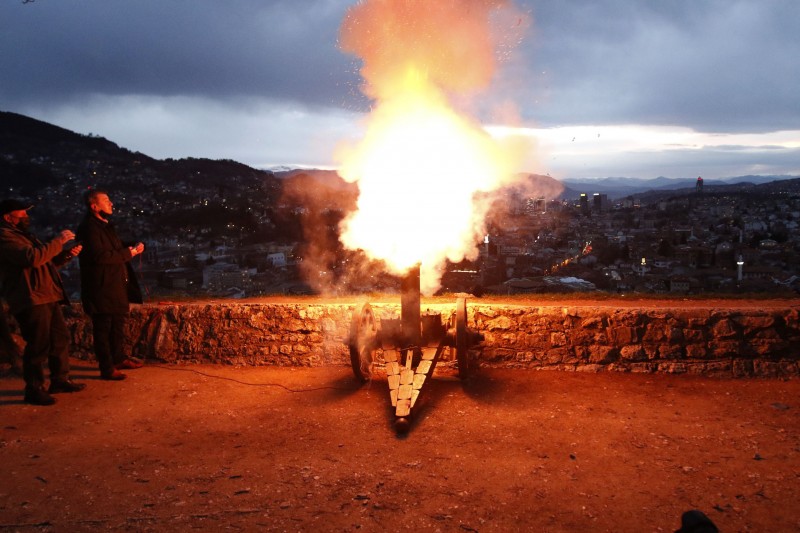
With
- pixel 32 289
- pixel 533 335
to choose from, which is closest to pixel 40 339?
pixel 32 289

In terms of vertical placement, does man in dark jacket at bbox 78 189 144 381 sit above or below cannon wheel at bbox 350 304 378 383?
above

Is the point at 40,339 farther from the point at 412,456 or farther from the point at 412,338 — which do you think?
the point at 412,456

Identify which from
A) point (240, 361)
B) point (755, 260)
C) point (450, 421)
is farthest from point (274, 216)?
point (450, 421)

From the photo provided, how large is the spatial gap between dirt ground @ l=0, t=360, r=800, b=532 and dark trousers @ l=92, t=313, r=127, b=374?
26 cm

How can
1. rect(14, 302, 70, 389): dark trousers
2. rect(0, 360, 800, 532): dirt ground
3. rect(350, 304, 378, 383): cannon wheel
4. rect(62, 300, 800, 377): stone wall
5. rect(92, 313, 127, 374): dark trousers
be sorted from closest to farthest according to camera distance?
rect(0, 360, 800, 532): dirt ground, rect(14, 302, 70, 389): dark trousers, rect(350, 304, 378, 383): cannon wheel, rect(62, 300, 800, 377): stone wall, rect(92, 313, 127, 374): dark trousers

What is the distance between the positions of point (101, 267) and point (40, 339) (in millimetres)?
1065

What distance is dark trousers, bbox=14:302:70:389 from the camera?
529 cm

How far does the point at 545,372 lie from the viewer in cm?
623

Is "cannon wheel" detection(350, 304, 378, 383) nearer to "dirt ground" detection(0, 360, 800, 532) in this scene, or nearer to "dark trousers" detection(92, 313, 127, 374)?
"dirt ground" detection(0, 360, 800, 532)

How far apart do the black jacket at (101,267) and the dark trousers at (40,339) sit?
0.47m

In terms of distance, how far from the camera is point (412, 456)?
4215mm

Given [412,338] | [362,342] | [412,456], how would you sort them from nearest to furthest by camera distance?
1. [412,456]
2. [412,338]
3. [362,342]

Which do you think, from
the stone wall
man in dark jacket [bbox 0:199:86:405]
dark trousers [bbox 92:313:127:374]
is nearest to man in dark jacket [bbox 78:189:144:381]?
dark trousers [bbox 92:313:127:374]

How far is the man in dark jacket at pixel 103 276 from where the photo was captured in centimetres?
601
